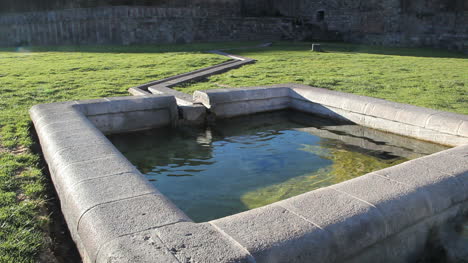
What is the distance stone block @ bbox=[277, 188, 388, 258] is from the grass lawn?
5.58 ft

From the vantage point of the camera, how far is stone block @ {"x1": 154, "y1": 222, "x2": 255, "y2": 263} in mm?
1923

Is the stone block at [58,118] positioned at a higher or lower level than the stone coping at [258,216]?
higher

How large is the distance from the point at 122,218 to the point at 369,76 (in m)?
8.34

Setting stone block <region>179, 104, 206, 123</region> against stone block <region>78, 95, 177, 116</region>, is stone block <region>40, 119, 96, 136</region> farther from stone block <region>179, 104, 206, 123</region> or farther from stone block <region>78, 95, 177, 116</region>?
stone block <region>179, 104, 206, 123</region>

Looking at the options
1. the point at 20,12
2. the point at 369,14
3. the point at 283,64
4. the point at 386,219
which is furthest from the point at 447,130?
the point at 20,12

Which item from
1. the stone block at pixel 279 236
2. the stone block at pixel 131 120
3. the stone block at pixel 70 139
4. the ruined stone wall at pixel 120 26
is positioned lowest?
the stone block at pixel 131 120

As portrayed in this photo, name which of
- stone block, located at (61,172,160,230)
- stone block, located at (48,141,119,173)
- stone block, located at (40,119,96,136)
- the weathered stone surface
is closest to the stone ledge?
stone block, located at (40,119,96,136)

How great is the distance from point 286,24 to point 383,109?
54.3 feet

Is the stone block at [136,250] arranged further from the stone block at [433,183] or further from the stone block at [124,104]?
the stone block at [124,104]

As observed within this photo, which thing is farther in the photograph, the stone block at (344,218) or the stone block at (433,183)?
the stone block at (433,183)

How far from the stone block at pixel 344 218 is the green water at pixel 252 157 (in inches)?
45.9

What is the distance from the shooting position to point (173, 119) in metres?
6.14

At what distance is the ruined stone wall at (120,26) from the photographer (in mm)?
17016

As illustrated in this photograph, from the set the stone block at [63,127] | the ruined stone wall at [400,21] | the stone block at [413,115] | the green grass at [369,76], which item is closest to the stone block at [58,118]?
the stone block at [63,127]
